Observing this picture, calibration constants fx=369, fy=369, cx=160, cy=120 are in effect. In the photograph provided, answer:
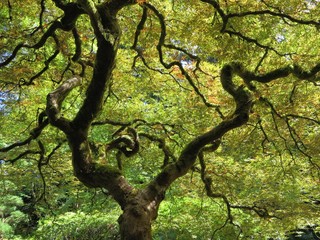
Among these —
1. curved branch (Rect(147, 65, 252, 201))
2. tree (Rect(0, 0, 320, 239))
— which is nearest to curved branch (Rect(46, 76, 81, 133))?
tree (Rect(0, 0, 320, 239))

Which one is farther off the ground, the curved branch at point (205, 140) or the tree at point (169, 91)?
the tree at point (169, 91)

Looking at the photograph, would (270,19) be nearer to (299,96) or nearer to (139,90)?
(299,96)

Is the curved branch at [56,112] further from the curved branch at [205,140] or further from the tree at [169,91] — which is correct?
the curved branch at [205,140]

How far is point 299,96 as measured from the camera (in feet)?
18.1

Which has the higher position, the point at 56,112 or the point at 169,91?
the point at 169,91

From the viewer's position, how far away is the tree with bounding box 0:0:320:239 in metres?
3.60

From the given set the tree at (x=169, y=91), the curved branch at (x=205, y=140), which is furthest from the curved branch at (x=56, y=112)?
the curved branch at (x=205, y=140)

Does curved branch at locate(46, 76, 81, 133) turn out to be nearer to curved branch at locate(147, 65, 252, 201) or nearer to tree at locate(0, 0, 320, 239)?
tree at locate(0, 0, 320, 239)

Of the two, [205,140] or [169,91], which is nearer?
[205,140]

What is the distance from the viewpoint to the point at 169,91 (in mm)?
7516

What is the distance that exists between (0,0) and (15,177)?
5007mm

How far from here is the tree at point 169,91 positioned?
11.8 feet

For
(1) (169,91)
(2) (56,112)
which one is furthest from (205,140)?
(1) (169,91)

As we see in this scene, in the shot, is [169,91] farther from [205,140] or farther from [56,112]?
[56,112]
